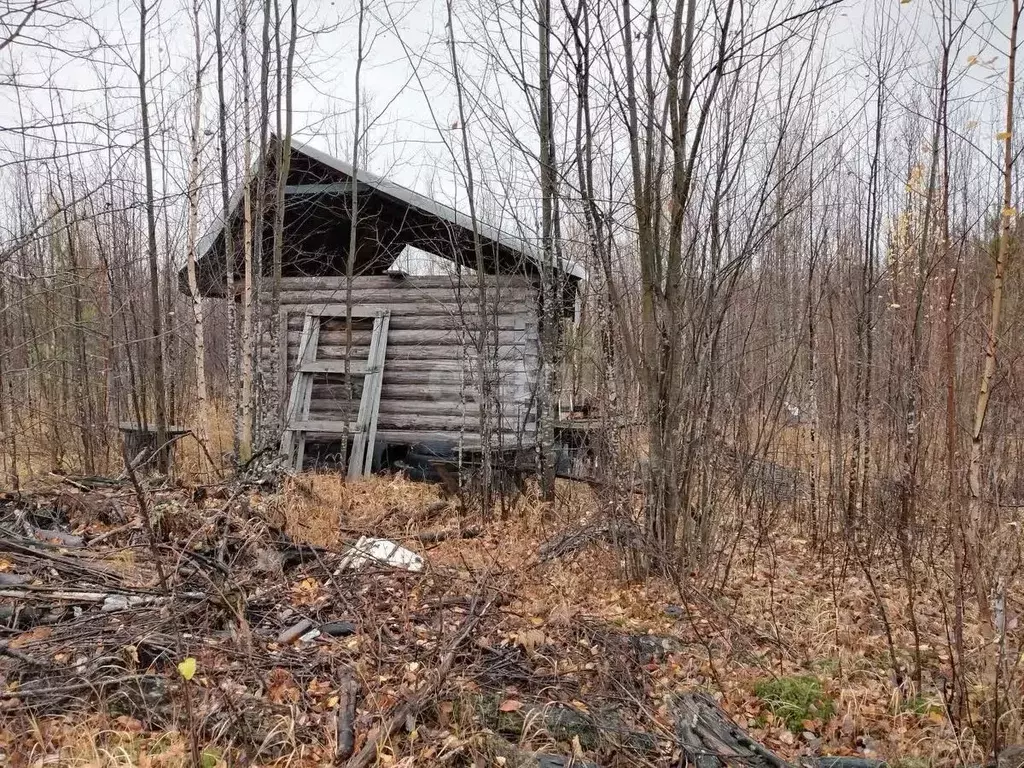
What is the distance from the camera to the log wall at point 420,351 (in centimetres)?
948

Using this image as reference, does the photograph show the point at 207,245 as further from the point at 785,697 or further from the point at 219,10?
the point at 785,697

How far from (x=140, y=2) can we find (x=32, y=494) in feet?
21.7

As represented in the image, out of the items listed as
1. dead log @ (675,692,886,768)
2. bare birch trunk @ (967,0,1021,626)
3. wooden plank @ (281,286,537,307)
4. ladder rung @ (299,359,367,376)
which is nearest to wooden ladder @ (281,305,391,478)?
ladder rung @ (299,359,367,376)

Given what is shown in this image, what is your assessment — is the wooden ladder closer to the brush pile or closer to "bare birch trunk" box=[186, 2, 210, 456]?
"bare birch trunk" box=[186, 2, 210, 456]

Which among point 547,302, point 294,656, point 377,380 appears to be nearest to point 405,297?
point 377,380

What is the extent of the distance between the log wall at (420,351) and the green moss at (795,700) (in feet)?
19.2

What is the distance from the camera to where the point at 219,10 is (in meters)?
9.50

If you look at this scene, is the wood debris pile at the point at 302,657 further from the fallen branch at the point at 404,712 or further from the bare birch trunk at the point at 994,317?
the bare birch trunk at the point at 994,317

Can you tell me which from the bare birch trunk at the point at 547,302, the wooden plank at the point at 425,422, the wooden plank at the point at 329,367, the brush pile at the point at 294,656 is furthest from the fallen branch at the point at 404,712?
the wooden plank at the point at 329,367

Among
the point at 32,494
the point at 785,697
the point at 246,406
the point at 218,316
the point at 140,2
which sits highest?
the point at 140,2

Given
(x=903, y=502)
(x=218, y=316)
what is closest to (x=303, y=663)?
(x=903, y=502)

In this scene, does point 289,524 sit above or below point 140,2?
below

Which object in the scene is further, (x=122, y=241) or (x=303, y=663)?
(x=122, y=241)

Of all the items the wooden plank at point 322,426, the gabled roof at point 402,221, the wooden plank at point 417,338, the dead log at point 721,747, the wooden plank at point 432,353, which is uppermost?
the gabled roof at point 402,221
